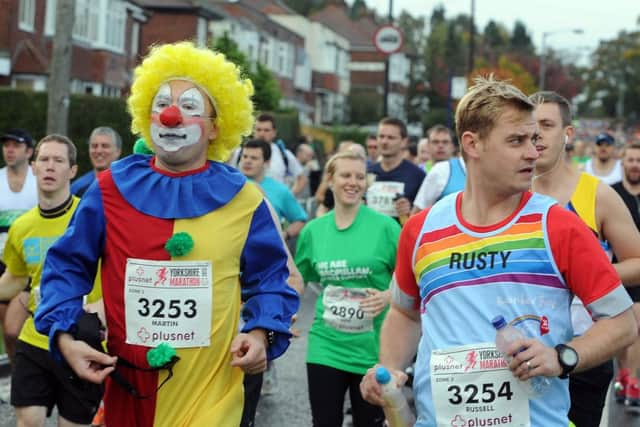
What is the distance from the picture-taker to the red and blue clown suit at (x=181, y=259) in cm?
461

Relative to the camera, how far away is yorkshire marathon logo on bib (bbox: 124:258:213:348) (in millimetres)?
4598

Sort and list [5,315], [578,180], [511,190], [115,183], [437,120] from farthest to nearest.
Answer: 1. [437,120]
2. [5,315]
3. [578,180]
4. [115,183]
5. [511,190]

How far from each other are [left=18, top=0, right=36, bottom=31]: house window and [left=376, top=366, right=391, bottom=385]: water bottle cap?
1358 inches

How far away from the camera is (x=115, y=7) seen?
153ft

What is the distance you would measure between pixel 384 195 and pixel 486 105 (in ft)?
22.2

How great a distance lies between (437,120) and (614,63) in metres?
68.9

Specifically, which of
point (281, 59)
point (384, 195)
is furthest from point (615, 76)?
point (384, 195)

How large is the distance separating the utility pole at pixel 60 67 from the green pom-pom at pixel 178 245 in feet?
40.0

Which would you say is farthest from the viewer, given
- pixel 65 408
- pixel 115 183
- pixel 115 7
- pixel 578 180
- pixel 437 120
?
pixel 437 120

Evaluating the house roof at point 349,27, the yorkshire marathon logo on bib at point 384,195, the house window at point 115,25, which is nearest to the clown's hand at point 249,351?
the yorkshire marathon logo on bib at point 384,195

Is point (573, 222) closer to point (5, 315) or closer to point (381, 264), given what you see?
point (381, 264)

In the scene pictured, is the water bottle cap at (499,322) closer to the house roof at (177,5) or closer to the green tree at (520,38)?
the house roof at (177,5)

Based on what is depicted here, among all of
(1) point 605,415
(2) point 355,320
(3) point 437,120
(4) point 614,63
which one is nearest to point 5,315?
(2) point 355,320

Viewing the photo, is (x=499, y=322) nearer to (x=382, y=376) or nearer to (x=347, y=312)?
(x=382, y=376)
